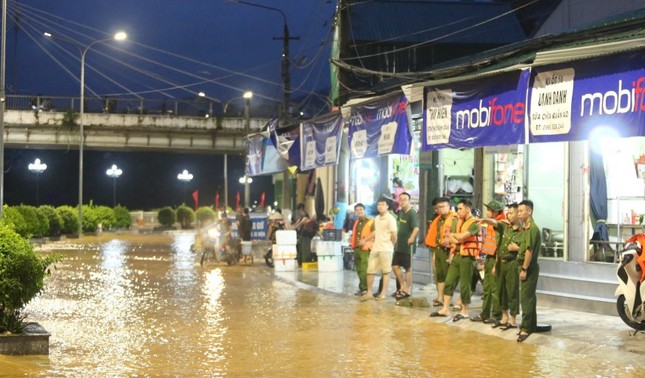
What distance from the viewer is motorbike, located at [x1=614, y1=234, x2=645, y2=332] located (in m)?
12.3

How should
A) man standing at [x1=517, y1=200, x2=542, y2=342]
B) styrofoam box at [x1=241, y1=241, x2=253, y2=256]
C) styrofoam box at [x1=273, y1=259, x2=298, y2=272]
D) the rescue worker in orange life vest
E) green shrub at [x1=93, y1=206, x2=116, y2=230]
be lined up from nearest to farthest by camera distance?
man standing at [x1=517, y1=200, x2=542, y2=342] → the rescue worker in orange life vest → styrofoam box at [x1=273, y1=259, x2=298, y2=272] → styrofoam box at [x1=241, y1=241, x2=253, y2=256] → green shrub at [x1=93, y1=206, x2=116, y2=230]

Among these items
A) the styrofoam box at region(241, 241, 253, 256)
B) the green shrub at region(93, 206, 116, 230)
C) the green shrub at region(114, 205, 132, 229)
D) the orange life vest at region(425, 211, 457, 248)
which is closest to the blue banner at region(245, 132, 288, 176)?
the styrofoam box at region(241, 241, 253, 256)

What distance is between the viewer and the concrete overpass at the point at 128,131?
171 feet

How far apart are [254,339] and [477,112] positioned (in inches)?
238

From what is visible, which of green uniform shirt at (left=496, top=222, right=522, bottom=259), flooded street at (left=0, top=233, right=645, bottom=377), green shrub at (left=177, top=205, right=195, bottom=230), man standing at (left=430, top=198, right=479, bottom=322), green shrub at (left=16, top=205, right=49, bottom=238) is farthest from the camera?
green shrub at (left=177, top=205, right=195, bottom=230)

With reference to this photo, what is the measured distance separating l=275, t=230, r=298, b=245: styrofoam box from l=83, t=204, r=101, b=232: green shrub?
30.0 metres

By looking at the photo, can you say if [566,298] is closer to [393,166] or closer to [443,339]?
[443,339]

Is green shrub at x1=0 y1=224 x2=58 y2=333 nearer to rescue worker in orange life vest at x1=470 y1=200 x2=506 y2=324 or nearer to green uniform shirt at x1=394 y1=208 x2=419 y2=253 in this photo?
rescue worker in orange life vest at x1=470 y1=200 x2=506 y2=324

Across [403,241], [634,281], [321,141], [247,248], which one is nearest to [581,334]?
[634,281]

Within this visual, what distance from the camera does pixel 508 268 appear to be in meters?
12.8

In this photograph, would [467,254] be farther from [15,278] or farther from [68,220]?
[68,220]

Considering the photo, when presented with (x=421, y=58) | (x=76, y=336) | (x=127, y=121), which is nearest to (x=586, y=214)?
(x=76, y=336)

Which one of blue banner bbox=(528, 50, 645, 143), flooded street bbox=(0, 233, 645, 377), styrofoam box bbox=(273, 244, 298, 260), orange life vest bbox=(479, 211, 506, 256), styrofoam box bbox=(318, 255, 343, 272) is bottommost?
flooded street bbox=(0, 233, 645, 377)

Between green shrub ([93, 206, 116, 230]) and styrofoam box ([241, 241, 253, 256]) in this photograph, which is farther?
green shrub ([93, 206, 116, 230])
